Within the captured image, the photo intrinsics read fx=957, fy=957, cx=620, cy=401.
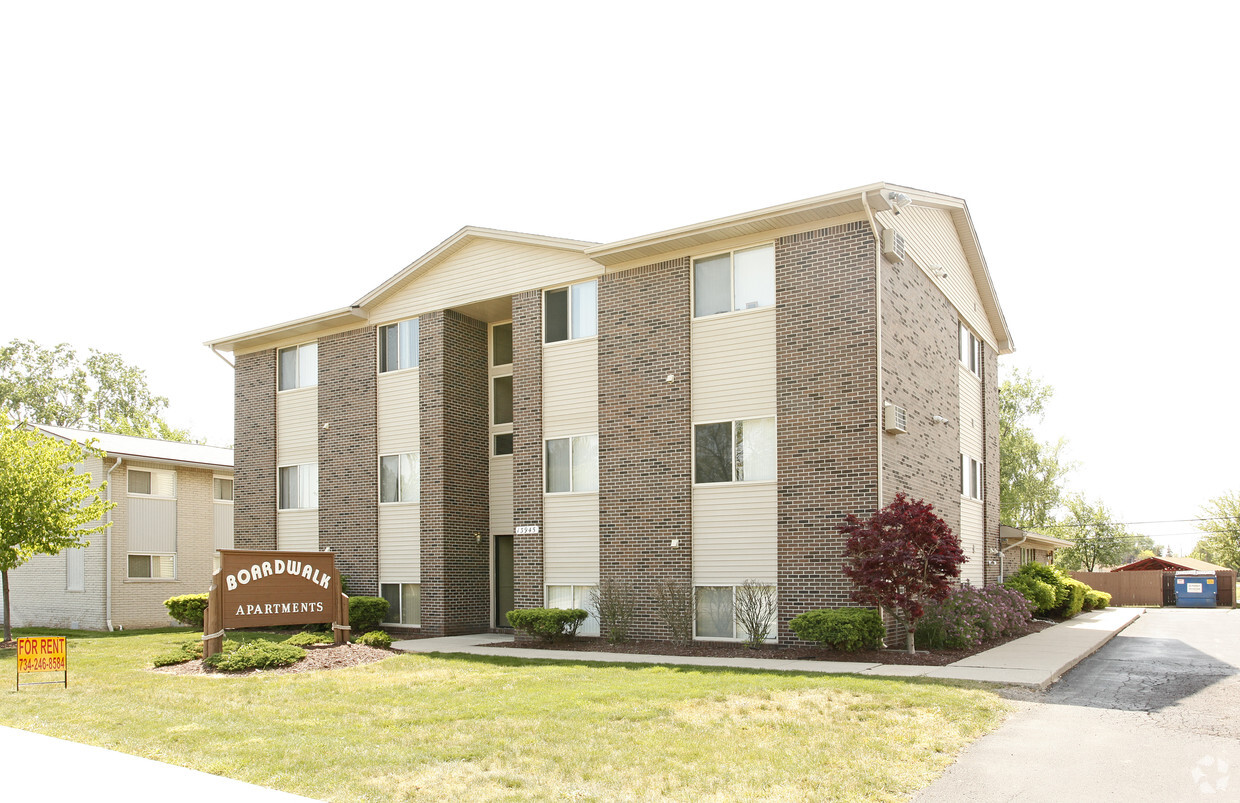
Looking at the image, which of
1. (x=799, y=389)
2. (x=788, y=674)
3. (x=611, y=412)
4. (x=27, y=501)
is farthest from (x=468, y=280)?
(x=788, y=674)

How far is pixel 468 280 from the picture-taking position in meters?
21.7

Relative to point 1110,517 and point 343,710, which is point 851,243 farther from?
point 1110,517

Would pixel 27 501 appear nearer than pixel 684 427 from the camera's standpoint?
No

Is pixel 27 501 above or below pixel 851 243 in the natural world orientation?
below

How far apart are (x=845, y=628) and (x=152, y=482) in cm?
2142

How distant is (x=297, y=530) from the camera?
Result: 24547 mm

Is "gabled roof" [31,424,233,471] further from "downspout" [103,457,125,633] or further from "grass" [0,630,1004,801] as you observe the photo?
"grass" [0,630,1004,801]

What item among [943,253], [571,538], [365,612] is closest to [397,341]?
[365,612]

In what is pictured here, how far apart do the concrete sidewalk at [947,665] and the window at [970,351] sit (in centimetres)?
668

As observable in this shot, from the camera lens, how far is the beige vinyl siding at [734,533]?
55.0 feet

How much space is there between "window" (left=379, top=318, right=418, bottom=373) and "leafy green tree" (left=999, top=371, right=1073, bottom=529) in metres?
34.6

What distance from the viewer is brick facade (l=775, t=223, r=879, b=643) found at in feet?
52.1

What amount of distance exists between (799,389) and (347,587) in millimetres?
12521

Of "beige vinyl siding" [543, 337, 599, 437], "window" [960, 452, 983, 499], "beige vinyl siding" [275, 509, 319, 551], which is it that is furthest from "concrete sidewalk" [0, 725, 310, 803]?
"window" [960, 452, 983, 499]
